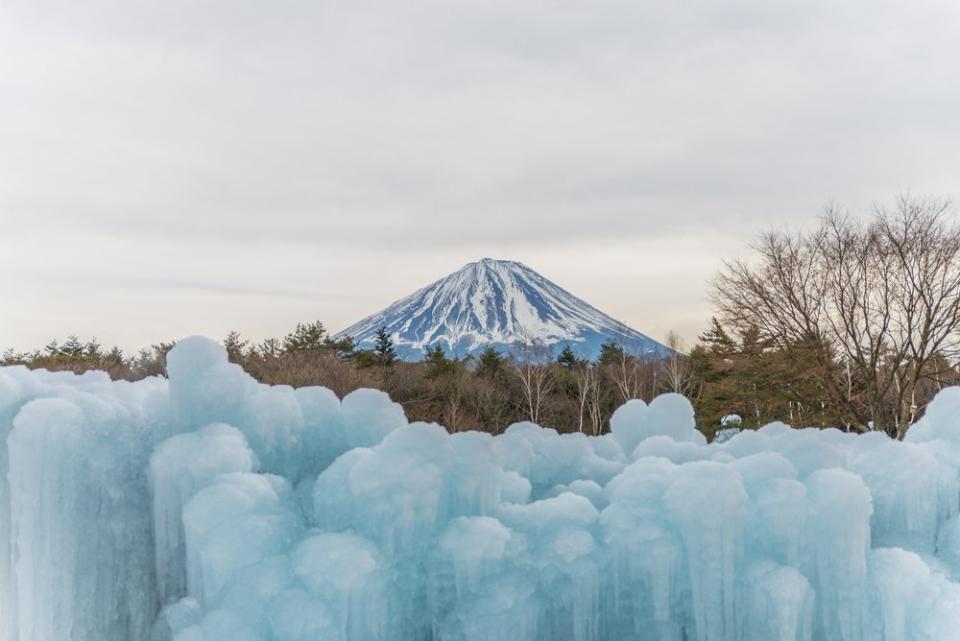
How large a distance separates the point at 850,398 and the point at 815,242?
184 inches

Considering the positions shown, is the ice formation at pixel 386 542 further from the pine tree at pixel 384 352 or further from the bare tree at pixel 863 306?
the pine tree at pixel 384 352

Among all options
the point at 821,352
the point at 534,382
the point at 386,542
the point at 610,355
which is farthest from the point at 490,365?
the point at 386,542

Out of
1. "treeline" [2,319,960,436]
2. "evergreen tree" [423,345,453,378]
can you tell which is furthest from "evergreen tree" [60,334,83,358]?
"evergreen tree" [423,345,453,378]

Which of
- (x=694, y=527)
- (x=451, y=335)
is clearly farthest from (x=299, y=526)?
(x=451, y=335)

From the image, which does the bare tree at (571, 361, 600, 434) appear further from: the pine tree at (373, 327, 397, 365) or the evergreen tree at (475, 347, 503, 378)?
the pine tree at (373, 327, 397, 365)

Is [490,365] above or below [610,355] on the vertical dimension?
below

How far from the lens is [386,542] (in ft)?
15.3

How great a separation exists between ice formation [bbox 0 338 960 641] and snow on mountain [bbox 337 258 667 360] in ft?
228

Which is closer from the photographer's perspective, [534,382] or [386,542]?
[386,542]

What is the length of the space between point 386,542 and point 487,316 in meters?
82.2

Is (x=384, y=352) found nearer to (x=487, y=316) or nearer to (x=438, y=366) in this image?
(x=438, y=366)

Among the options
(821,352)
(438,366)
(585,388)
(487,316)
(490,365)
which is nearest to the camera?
(821,352)

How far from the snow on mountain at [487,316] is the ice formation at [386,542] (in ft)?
228

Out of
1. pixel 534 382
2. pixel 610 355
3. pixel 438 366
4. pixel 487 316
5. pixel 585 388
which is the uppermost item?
pixel 487 316
